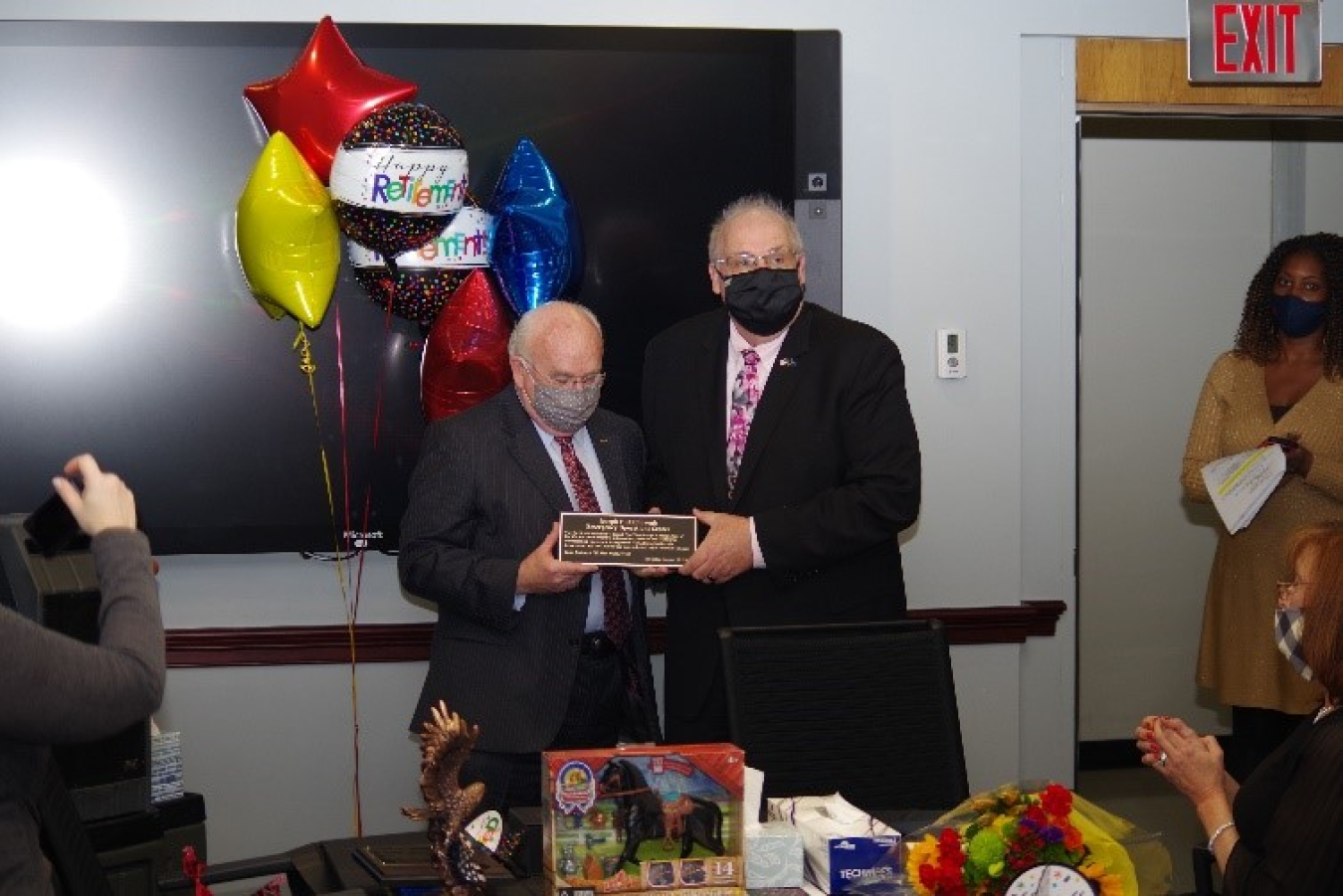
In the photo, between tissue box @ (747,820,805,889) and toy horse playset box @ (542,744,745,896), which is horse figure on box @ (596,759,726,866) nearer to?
toy horse playset box @ (542,744,745,896)

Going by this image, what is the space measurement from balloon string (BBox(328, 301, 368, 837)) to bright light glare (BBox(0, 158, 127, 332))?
522mm

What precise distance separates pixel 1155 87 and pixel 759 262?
5.30ft

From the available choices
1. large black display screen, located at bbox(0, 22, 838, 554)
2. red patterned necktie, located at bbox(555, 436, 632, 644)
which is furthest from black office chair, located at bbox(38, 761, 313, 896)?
large black display screen, located at bbox(0, 22, 838, 554)

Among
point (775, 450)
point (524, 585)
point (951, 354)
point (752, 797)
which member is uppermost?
point (951, 354)

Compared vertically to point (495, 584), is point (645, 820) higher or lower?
lower

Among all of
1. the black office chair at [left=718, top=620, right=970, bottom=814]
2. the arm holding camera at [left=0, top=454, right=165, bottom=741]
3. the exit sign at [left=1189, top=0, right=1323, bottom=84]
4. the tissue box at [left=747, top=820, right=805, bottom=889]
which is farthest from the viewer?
the exit sign at [left=1189, top=0, right=1323, bottom=84]

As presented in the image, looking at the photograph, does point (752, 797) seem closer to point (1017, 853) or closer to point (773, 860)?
point (773, 860)

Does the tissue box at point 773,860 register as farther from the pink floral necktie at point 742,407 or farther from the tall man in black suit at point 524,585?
the pink floral necktie at point 742,407

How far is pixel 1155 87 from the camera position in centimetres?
450

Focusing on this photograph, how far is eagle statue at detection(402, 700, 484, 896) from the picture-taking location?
85.8 inches

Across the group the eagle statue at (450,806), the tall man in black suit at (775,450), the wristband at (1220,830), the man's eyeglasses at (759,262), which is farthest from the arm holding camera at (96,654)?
the man's eyeglasses at (759,262)

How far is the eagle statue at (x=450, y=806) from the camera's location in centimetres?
218

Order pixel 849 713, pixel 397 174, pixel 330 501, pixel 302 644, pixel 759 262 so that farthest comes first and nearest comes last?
pixel 302 644
pixel 330 501
pixel 397 174
pixel 759 262
pixel 849 713

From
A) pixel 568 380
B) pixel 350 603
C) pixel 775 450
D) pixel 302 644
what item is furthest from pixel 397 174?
pixel 302 644
